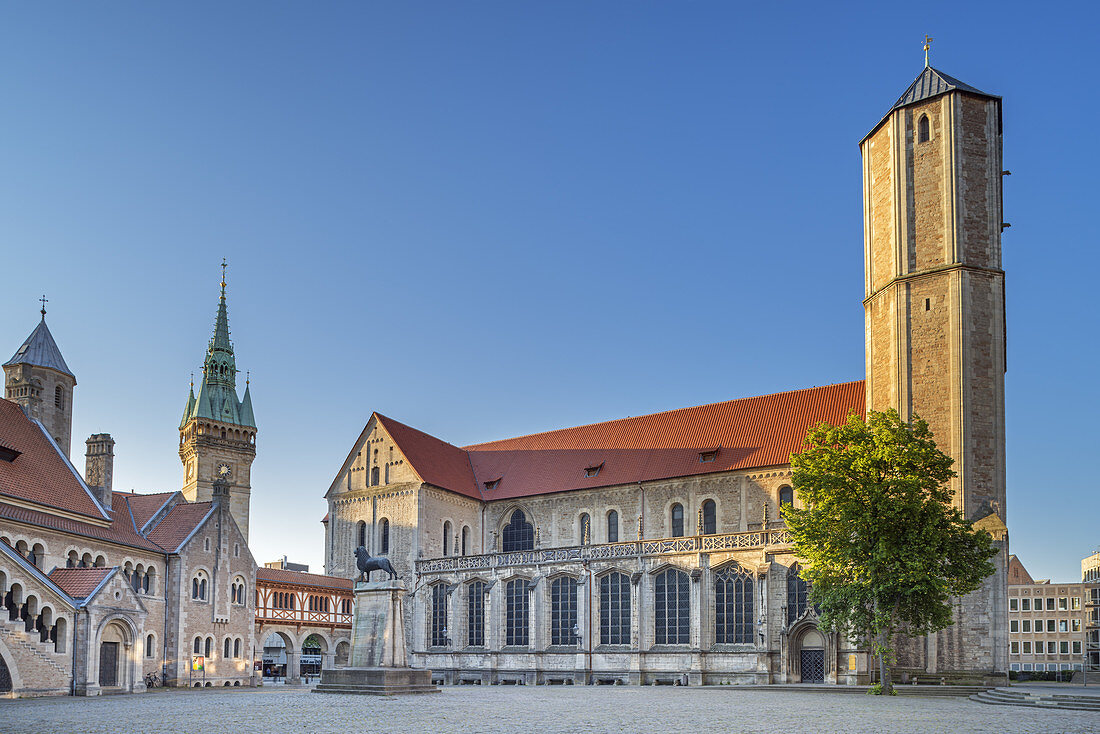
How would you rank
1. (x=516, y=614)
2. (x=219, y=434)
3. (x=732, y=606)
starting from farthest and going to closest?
1. (x=219, y=434)
2. (x=516, y=614)
3. (x=732, y=606)

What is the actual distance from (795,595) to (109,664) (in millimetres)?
27626

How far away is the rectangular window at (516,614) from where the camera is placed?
48781 mm

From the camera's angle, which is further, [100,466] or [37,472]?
[100,466]

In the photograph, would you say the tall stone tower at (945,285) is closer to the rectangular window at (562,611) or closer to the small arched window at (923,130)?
the small arched window at (923,130)

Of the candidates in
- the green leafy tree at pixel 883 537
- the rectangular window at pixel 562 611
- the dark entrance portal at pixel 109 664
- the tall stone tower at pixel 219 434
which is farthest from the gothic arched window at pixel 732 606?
the tall stone tower at pixel 219 434

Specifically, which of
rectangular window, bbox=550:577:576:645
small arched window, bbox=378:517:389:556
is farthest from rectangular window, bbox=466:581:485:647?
small arched window, bbox=378:517:389:556

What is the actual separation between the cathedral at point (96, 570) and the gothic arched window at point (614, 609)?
16.9 meters

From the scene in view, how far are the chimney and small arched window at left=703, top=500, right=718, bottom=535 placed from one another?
93.9ft

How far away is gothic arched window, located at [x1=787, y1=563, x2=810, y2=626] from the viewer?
41469 millimetres

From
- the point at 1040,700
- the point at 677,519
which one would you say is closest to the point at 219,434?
the point at 677,519

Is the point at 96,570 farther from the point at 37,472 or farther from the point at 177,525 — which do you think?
the point at 177,525

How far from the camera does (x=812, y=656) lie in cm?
4109

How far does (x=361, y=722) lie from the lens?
19938mm

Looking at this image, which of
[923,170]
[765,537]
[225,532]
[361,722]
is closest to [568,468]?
[765,537]
